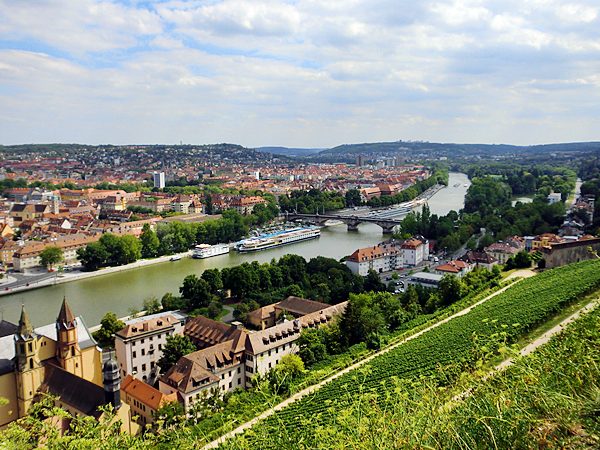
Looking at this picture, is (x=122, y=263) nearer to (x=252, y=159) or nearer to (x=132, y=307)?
(x=132, y=307)

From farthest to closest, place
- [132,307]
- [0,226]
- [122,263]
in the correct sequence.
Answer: [0,226] < [122,263] < [132,307]

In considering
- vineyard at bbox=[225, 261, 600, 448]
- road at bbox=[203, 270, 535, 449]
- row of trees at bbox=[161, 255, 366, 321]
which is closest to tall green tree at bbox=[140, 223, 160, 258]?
row of trees at bbox=[161, 255, 366, 321]

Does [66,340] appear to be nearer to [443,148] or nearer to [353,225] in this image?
[353,225]

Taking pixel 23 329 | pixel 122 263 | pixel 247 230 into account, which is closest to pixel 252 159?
pixel 247 230

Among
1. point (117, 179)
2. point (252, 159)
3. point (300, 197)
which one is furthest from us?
point (252, 159)

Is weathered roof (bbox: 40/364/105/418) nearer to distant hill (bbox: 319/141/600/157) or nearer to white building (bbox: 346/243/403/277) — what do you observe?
white building (bbox: 346/243/403/277)

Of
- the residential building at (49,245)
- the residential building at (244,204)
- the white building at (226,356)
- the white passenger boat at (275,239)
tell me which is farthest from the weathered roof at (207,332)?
the residential building at (244,204)

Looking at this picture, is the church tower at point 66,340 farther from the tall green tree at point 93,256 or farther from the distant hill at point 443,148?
the distant hill at point 443,148
